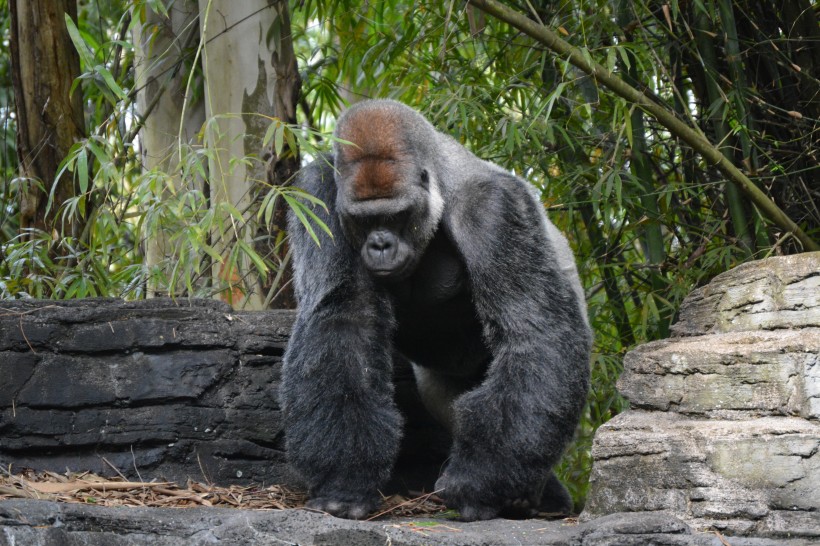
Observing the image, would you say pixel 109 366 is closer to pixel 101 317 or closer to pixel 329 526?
pixel 101 317

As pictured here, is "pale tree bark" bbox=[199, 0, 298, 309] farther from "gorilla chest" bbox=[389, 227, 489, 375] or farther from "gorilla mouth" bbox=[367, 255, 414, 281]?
"gorilla mouth" bbox=[367, 255, 414, 281]

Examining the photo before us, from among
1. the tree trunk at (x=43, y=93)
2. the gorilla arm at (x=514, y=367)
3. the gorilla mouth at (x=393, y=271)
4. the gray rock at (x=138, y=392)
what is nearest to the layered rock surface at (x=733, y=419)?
the gorilla arm at (x=514, y=367)

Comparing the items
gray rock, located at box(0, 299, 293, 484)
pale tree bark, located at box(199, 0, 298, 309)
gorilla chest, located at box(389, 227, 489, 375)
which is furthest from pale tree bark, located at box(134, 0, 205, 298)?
gorilla chest, located at box(389, 227, 489, 375)

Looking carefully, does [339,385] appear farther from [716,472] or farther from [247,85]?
[247,85]

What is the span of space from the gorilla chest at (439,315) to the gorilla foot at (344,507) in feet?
3.02

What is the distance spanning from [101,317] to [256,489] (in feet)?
3.36

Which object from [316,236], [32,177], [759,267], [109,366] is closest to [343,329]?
[316,236]

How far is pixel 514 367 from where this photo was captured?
3832mm

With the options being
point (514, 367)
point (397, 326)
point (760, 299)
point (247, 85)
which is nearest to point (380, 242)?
point (397, 326)

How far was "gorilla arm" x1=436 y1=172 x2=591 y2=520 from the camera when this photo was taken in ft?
12.4

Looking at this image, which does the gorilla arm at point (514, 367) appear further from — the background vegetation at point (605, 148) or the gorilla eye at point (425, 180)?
the background vegetation at point (605, 148)

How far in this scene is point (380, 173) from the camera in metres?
3.81

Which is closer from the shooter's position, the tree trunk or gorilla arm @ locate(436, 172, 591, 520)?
gorilla arm @ locate(436, 172, 591, 520)

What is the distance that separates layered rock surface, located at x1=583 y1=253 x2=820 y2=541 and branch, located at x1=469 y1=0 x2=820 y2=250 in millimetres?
863
